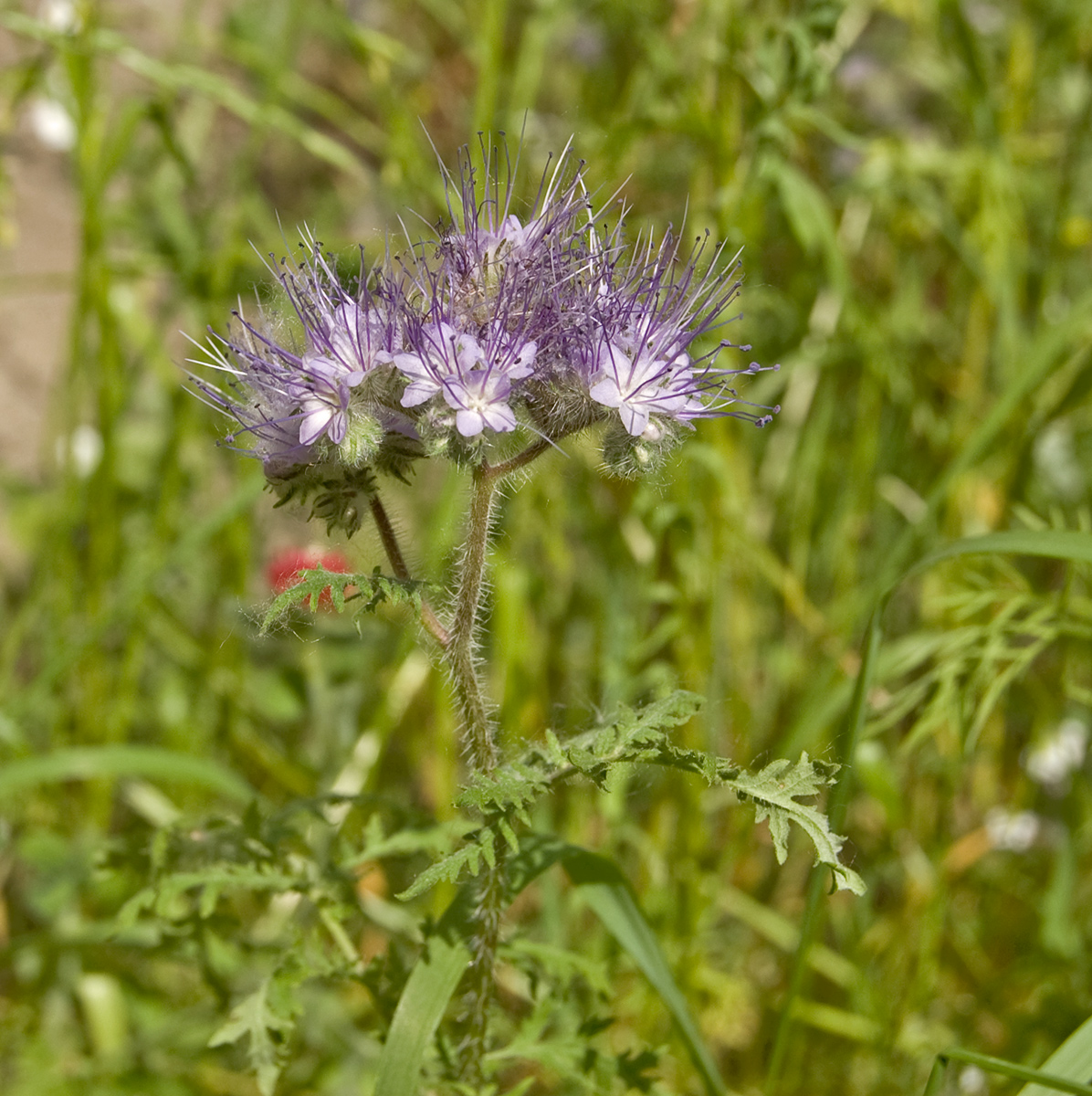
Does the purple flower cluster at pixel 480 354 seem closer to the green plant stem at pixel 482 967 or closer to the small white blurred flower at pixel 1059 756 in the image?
the green plant stem at pixel 482 967

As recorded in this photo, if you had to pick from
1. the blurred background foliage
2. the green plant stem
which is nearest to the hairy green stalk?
the green plant stem

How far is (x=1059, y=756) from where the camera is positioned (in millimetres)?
2348

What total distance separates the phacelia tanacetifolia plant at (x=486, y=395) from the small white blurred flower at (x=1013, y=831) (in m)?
1.34

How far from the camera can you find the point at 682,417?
4.28ft

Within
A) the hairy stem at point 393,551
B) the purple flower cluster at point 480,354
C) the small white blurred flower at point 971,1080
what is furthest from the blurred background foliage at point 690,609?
the purple flower cluster at point 480,354

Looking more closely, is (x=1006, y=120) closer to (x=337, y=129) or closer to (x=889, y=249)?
(x=889, y=249)

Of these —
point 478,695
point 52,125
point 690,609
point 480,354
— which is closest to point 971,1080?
point 690,609

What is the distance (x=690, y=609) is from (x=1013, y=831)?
87 cm

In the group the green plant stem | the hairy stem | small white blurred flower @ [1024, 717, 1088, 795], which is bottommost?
small white blurred flower @ [1024, 717, 1088, 795]

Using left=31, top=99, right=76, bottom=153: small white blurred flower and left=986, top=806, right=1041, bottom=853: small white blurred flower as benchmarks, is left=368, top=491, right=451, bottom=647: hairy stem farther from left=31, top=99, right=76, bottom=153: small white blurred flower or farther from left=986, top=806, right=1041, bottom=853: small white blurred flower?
left=31, top=99, right=76, bottom=153: small white blurred flower

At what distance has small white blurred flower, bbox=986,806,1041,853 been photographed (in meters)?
2.34

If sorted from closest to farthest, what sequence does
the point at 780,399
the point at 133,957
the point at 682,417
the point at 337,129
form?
the point at 682,417 → the point at 133,957 → the point at 780,399 → the point at 337,129

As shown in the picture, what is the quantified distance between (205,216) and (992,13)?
9.49 ft

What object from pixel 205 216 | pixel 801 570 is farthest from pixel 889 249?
pixel 205 216
